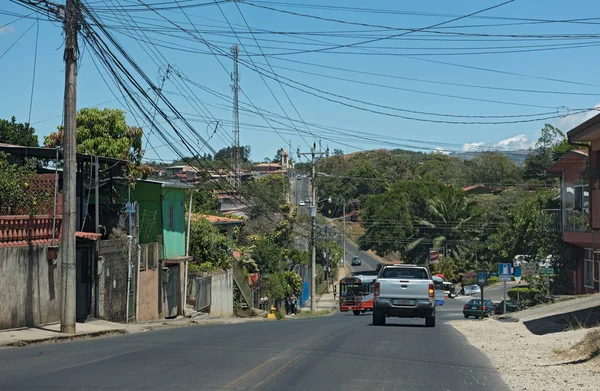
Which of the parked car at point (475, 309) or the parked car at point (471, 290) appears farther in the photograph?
the parked car at point (471, 290)

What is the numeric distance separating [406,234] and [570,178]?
155 ft

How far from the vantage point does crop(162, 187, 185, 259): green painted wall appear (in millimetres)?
33594

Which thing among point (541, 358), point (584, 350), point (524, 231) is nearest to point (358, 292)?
point (524, 231)

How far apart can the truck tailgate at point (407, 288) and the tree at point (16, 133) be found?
2303 cm

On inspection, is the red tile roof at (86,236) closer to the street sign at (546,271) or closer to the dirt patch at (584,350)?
the dirt patch at (584,350)

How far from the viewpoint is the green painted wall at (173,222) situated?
110 ft

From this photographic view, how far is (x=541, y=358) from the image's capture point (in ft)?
50.3

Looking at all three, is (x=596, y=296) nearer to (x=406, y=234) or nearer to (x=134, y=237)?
(x=134, y=237)

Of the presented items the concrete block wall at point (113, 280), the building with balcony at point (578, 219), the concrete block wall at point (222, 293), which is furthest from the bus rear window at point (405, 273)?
the concrete block wall at point (222, 293)

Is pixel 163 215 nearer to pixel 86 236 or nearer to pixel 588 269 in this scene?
pixel 86 236

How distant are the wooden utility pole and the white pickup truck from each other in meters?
9.89

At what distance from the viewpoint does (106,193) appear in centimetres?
2842

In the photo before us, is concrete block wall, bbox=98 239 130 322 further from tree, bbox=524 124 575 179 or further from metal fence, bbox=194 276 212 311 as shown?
tree, bbox=524 124 575 179

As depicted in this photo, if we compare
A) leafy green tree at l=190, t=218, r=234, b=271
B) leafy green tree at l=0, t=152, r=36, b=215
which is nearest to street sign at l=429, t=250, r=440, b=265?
leafy green tree at l=190, t=218, r=234, b=271
